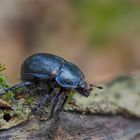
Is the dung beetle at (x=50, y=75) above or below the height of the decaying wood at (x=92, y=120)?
above

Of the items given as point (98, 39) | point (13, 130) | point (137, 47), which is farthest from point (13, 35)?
point (13, 130)

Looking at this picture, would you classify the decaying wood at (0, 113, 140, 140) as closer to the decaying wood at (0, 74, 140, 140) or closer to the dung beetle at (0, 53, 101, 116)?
the decaying wood at (0, 74, 140, 140)

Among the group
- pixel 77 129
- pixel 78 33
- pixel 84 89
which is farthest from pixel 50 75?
pixel 78 33

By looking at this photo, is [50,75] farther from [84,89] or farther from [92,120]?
[92,120]

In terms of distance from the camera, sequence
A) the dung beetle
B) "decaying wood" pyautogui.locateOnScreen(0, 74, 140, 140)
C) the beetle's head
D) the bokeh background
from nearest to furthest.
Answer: "decaying wood" pyautogui.locateOnScreen(0, 74, 140, 140) → the dung beetle → the beetle's head → the bokeh background

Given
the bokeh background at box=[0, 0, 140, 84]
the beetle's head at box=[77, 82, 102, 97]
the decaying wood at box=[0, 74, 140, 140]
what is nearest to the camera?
the decaying wood at box=[0, 74, 140, 140]

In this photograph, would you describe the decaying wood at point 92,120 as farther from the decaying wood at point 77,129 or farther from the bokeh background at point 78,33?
the bokeh background at point 78,33

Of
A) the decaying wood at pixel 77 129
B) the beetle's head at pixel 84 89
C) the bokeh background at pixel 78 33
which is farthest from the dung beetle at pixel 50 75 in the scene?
the bokeh background at pixel 78 33

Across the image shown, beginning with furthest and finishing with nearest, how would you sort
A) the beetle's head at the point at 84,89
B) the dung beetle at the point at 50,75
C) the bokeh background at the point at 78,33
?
the bokeh background at the point at 78,33 → the beetle's head at the point at 84,89 → the dung beetle at the point at 50,75

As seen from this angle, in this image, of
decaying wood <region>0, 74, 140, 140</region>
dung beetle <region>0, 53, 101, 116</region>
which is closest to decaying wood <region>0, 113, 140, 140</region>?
decaying wood <region>0, 74, 140, 140</region>
